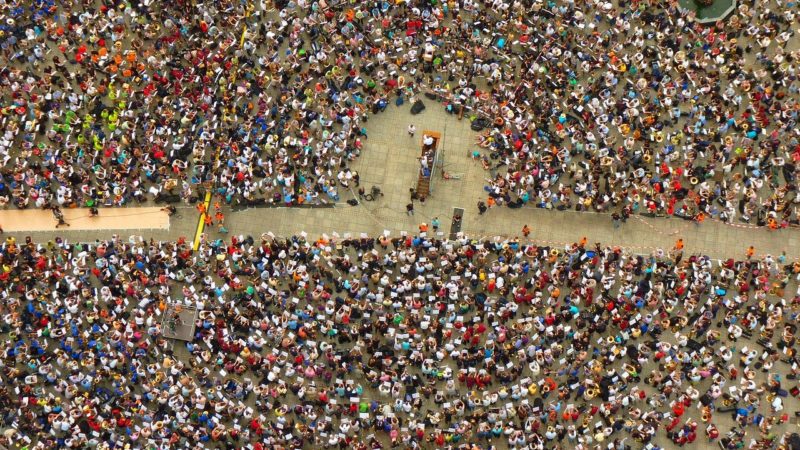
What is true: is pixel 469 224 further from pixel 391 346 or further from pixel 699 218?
pixel 699 218

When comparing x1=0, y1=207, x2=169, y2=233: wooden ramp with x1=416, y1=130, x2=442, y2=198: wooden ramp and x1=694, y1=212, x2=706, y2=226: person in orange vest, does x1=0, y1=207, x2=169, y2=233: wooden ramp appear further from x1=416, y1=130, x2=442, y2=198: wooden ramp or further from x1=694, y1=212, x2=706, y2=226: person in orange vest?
x1=694, y1=212, x2=706, y2=226: person in orange vest

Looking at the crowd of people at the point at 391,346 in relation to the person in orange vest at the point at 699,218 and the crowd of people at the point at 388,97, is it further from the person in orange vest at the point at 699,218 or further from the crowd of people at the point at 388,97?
the crowd of people at the point at 388,97

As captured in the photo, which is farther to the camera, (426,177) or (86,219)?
(426,177)

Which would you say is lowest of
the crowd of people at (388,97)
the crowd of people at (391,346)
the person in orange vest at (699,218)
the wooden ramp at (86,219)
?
the crowd of people at (391,346)

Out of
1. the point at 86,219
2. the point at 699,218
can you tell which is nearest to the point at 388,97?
the point at 86,219

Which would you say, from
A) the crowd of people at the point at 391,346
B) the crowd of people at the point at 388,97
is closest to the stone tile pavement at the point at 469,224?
the crowd of people at the point at 388,97

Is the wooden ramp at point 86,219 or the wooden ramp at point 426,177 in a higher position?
the wooden ramp at point 426,177
